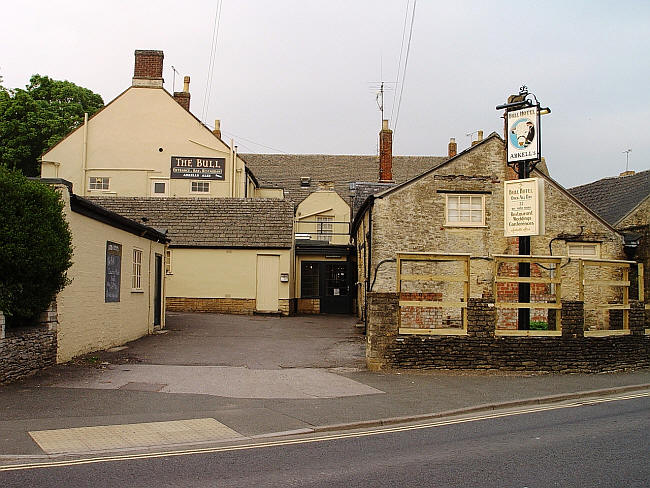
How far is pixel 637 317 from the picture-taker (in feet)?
51.4

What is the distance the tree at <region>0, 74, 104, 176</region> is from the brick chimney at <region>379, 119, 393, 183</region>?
23.7 meters

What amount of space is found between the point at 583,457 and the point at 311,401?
→ 4.87m

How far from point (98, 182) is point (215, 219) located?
1124 cm

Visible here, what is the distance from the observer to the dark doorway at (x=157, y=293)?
69.4 feet

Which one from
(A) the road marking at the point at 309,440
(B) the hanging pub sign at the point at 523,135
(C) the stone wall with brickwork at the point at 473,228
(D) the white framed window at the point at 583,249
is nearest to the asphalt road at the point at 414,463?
(A) the road marking at the point at 309,440

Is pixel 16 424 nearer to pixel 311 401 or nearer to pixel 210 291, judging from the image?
pixel 311 401

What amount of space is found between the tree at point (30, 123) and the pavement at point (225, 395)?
3210 centimetres

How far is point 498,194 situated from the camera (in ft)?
70.6

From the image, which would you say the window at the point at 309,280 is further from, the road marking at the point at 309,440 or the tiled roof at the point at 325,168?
the road marking at the point at 309,440

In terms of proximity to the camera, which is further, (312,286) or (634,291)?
(312,286)

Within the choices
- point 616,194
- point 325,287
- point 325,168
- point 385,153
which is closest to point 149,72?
point 385,153

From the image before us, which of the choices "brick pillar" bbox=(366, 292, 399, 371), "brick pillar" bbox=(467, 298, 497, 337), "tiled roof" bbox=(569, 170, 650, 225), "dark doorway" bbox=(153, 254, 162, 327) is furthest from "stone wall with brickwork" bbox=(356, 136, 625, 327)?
"brick pillar" bbox=(366, 292, 399, 371)

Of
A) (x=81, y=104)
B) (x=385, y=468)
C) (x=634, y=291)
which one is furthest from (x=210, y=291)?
(x=81, y=104)

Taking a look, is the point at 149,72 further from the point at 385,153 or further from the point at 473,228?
the point at 473,228
